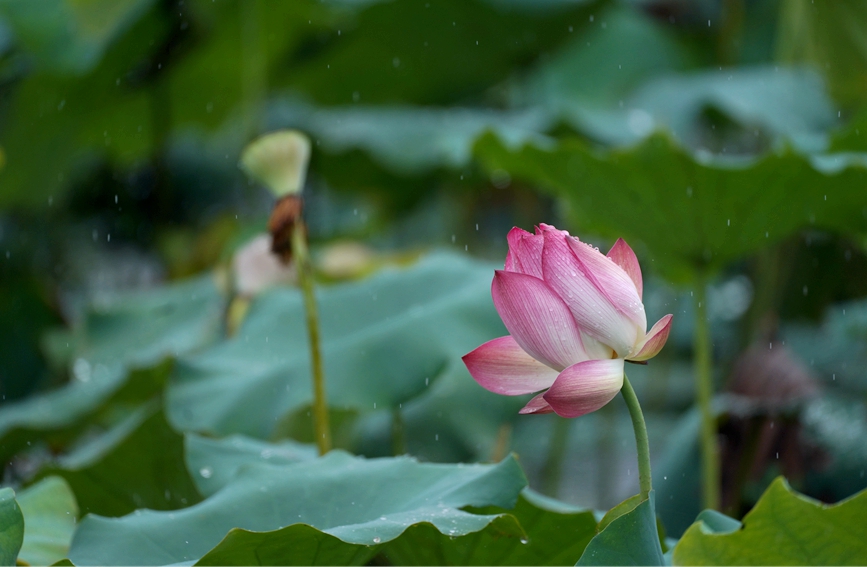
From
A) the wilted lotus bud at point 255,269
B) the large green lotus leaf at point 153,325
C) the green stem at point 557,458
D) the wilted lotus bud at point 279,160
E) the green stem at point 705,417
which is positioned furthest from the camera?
the green stem at point 557,458

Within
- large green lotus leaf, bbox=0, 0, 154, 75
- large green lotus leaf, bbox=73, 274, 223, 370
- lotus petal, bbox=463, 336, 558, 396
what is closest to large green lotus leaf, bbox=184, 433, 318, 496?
lotus petal, bbox=463, 336, 558, 396

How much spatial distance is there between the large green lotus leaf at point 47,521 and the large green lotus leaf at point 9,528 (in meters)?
0.12

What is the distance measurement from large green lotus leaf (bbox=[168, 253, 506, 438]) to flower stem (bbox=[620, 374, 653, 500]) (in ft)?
1.44

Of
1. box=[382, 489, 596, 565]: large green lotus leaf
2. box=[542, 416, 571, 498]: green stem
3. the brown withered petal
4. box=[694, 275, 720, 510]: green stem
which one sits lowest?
box=[542, 416, 571, 498]: green stem

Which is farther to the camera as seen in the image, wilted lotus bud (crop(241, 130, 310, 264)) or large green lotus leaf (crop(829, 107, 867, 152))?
large green lotus leaf (crop(829, 107, 867, 152))

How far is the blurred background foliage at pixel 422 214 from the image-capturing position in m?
0.91

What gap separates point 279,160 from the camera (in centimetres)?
63

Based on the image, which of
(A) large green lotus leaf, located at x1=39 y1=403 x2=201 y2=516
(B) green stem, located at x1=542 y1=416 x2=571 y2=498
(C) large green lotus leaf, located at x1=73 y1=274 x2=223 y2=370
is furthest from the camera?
(B) green stem, located at x1=542 y1=416 x2=571 y2=498

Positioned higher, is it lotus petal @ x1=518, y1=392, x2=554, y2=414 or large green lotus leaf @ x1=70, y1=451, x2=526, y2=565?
lotus petal @ x1=518, y1=392, x2=554, y2=414

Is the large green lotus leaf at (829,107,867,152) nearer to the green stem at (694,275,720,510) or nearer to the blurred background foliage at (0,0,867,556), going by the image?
the blurred background foliage at (0,0,867,556)

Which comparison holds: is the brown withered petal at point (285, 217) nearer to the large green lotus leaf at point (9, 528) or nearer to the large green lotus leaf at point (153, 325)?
the large green lotus leaf at point (9, 528)

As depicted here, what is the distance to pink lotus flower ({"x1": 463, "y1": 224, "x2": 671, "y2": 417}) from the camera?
37 centimetres

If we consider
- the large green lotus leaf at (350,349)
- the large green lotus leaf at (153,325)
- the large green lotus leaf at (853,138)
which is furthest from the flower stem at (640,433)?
the large green lotus leaf at (153,325)

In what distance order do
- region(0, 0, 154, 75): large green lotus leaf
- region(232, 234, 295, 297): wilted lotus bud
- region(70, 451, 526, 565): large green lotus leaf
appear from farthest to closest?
region(0, 0, 154, 75): large green lotus leaf → region(232, 234, 295, 297): wilted lotus bud → region(70, 451, 526, 565): large green lotus leaf
